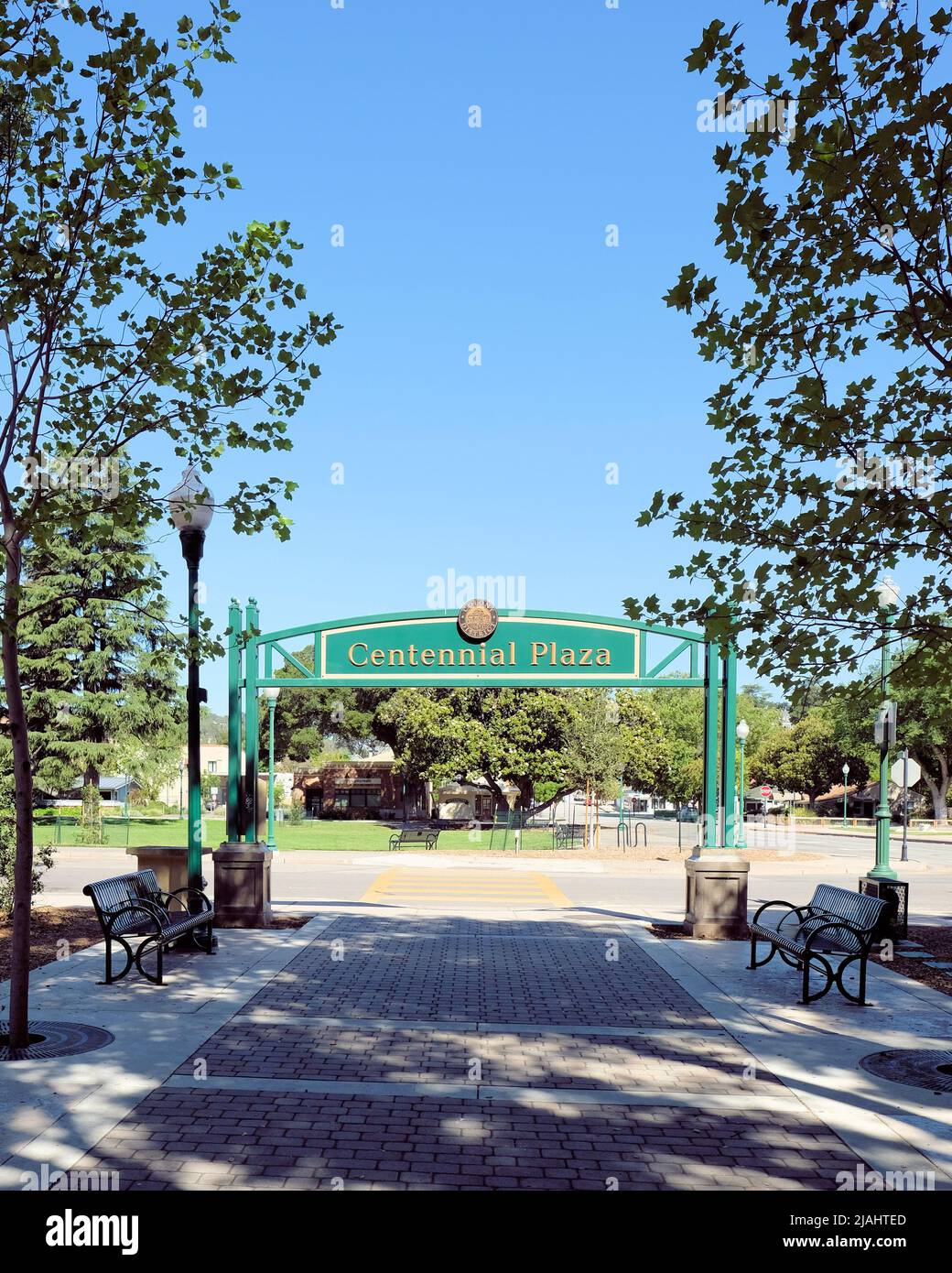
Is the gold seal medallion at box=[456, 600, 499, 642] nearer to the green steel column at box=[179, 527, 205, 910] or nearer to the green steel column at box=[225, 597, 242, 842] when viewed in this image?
the green steel column at box=[225, 597, 242, 842]

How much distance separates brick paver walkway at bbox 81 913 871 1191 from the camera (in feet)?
16.3

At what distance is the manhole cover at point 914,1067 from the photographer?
264 inches

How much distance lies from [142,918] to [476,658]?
5346mm

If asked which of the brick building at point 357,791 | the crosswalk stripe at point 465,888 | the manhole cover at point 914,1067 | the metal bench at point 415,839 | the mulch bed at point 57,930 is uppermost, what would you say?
the manhole cover at point 914,1067

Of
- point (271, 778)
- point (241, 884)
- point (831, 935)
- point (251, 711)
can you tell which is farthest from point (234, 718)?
point (271, 778)

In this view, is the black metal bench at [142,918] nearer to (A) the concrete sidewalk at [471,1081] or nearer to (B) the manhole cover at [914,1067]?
(A) the concrete sidewalk at [471,1081]

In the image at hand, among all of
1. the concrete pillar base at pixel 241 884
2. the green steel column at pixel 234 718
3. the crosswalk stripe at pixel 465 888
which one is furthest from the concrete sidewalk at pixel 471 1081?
the crosswalk stripe at pixel 465 888

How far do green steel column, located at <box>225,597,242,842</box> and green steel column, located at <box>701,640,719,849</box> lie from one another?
590 cm

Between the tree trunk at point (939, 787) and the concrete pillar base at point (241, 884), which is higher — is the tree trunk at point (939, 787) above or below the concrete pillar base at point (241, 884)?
below

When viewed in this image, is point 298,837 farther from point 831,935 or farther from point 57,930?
point 831,935

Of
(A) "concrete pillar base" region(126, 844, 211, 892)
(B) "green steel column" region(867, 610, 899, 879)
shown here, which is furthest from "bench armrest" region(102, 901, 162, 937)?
(B) "green steel column" region(867, 610, 899, 879)

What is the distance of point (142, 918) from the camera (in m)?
10.3

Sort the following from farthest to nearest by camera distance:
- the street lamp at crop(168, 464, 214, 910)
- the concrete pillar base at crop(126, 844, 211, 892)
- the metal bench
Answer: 1. the metal bench
2. the concrete pillar base at crop(126, 844, 211, 892)
3. the street lamp at crop(168, 464, 214, 910)

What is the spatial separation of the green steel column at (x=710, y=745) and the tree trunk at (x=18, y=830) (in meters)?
8.24
